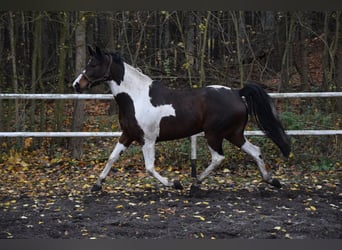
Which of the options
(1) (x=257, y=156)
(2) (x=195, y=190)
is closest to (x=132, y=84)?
(2) (x=195, y=190)

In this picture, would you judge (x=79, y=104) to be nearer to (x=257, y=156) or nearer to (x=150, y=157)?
(x=150, y=157)

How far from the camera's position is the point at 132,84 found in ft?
20.0

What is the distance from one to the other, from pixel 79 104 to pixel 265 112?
382 cm

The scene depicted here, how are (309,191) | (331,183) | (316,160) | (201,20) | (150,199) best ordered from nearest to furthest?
1. (150,199)
2. (309,191)
3. (331,183)
4. (316,160)
5. (201,20)

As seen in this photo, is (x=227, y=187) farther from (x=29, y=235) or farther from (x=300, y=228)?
(x=29, y=235)

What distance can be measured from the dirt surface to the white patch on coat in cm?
83

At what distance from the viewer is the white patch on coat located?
6.00m

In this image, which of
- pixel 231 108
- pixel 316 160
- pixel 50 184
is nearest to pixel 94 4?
pixel 231 108

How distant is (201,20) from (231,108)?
3.49m

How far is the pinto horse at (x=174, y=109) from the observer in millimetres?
6012

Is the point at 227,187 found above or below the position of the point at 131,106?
Result: below

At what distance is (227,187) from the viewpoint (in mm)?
6566

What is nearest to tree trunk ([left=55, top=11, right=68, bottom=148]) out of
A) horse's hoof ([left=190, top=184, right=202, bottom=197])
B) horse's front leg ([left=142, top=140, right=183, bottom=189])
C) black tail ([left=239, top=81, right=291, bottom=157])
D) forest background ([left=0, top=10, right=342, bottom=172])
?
forest background ([left=0, top=10, right=342, bottom=172])

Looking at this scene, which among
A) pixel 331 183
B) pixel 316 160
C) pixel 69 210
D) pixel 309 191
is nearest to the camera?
pixel 69 210
